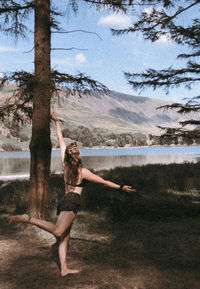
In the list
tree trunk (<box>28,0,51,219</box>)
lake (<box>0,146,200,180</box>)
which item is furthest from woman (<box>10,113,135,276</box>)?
lake (<box>0,146,200,180</box>)

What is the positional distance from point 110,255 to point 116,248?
43 centimetres

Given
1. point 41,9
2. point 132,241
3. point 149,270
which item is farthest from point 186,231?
point 41,9

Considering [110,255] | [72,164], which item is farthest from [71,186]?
[110,255]

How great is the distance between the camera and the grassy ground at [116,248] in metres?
4.43

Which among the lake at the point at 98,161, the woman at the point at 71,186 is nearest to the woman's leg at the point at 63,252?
the woman at the point at 71,186

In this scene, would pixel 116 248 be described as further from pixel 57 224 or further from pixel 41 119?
pixel 41 119

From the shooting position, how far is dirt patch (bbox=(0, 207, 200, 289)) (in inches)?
173

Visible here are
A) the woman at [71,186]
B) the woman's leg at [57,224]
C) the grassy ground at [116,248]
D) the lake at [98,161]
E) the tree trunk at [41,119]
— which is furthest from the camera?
the lake at [98,161]

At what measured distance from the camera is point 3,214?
30.0ft

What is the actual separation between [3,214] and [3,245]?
3.04 metres

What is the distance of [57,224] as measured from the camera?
435 cm

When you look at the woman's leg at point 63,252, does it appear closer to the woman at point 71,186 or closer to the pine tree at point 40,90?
the woman at point 71,186

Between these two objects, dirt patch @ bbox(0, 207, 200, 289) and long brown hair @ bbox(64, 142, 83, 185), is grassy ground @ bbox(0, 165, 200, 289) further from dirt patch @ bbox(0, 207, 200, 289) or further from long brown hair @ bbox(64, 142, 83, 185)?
long brown hair @ bbox(64, 142, 83, 185)

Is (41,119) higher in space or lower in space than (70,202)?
higher
